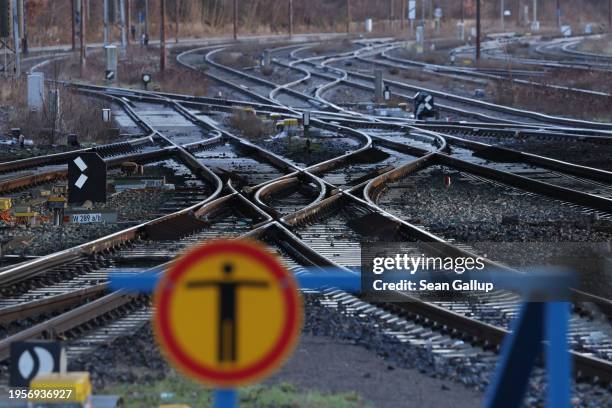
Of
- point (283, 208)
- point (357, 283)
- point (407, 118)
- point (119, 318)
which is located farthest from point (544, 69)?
point (357, 283)

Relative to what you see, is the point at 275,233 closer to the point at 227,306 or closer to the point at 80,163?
the point at 80,163

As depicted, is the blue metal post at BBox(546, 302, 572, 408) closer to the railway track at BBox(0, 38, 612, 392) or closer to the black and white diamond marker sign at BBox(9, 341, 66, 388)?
the black and white diamond marker sign at BBox(9, 341, 66, 388)

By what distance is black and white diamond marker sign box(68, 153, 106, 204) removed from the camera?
14.8 meters

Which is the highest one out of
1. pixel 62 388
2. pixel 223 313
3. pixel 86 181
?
pixel 223 313

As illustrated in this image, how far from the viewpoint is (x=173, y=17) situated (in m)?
101

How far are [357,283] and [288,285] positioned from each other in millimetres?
950

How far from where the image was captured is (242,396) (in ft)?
23.8

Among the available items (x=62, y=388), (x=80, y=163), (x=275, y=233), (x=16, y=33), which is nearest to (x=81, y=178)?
(x=80, y=163)

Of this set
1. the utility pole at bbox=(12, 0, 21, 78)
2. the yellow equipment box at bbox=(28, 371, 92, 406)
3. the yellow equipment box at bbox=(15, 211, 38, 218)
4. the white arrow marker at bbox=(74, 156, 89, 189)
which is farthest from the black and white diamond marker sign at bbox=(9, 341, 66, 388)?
the utility pole at bbox=(12, 0, 21, 78)

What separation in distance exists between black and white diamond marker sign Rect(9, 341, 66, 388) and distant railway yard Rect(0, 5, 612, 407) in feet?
3.19

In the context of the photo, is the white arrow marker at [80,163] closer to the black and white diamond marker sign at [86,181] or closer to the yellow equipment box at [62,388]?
the black and white diamond marker sign at [86,181]

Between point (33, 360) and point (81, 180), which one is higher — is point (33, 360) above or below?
above

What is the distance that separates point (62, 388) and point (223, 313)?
5.12 ft

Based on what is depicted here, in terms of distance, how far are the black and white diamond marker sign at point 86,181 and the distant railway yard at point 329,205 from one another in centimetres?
11
